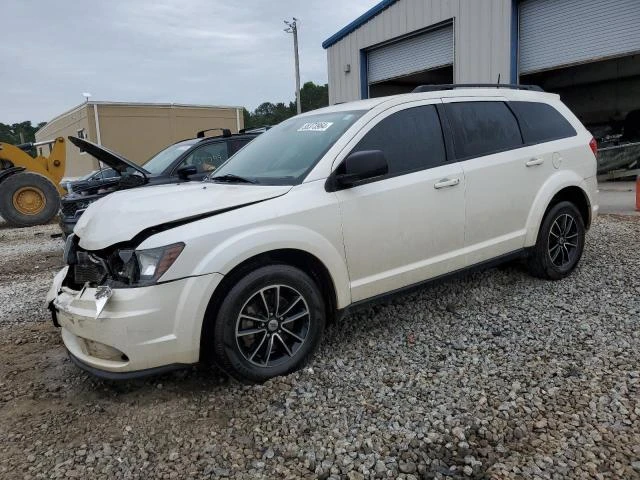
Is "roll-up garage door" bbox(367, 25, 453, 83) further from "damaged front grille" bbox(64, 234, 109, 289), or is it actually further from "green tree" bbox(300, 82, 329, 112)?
"green tree" bbox(300, 82, 329, 112)

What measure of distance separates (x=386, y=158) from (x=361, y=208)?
483 millimetres

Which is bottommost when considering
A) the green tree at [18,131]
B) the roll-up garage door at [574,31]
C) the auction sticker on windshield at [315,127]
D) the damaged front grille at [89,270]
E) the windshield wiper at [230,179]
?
the damaged front grille at [89,270]

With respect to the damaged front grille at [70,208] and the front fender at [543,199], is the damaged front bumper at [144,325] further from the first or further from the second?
the damaged front grille at [70,208]

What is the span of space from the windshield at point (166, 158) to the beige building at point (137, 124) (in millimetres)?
20008

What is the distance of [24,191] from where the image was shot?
1162cm

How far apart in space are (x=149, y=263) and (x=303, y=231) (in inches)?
37.2

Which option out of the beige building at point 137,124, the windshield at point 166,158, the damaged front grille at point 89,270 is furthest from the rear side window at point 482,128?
the beige building at point 137,124

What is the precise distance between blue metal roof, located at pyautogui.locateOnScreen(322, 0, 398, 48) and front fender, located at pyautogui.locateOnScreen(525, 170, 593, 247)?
997 centimetres

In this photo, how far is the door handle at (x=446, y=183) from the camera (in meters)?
3.86

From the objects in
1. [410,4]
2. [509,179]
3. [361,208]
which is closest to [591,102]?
[410,4]

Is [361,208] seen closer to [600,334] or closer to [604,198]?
[600,334]

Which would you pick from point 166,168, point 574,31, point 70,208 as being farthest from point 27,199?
Result: point 574,31

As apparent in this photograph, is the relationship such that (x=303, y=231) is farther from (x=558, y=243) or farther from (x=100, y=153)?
(x=558, y=243)

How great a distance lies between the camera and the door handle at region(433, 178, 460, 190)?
3.86 meters
